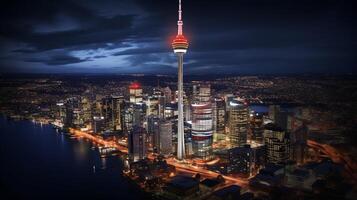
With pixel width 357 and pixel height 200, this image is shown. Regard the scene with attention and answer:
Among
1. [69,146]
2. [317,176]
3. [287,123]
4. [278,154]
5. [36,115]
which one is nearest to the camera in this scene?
[317,176]

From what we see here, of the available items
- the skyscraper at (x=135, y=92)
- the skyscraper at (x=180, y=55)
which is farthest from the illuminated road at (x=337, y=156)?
the skyscraper at (x=135, y=92)

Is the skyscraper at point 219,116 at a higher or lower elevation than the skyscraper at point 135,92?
lower

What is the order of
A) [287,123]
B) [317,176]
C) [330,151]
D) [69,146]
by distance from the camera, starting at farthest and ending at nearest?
1. [69,146]
2. [287,123]
3. [330,151]
4. [317,176]

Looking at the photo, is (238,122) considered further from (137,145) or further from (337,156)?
(337,156)

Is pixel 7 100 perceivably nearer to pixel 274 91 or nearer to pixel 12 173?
pixel 12 173

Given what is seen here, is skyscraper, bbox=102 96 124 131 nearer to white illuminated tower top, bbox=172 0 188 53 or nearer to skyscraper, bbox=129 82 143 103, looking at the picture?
skyscraper, bbox=129 82 143 103

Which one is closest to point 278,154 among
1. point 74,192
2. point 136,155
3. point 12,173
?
point 136,155

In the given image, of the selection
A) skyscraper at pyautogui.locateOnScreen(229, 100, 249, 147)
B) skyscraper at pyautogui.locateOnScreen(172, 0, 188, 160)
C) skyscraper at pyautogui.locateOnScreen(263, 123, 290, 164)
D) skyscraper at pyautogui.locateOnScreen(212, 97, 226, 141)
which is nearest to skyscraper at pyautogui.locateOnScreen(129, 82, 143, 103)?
skyscraper at pyautogui.locateOnScreen(212, 97, 226, 141)

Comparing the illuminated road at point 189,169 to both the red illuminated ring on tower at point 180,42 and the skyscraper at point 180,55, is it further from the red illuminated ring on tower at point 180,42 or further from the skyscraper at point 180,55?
the red illuminated ring on tower at point 180,42
